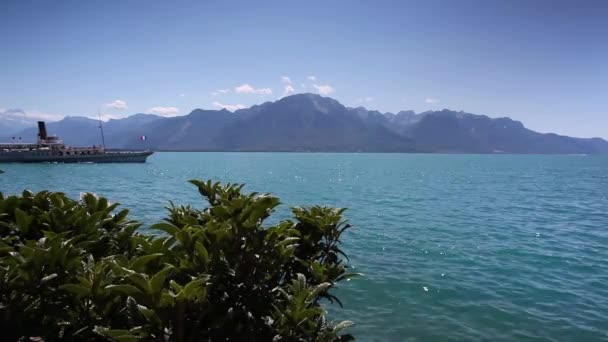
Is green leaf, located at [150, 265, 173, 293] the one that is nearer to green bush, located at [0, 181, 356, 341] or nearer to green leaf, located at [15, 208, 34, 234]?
green bush, located at [0, 181, 356, 341]

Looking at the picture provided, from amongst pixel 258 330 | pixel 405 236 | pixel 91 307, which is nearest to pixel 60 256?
pixel 91 307

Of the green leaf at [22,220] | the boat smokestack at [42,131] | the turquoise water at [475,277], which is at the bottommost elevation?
the turquoise water at [475,277]

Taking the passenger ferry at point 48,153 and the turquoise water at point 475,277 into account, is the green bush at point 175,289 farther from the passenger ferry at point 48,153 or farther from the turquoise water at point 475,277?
the passenger ferry at point 48,153

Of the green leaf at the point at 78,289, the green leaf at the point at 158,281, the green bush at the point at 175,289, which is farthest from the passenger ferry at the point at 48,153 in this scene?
the green leaf at the point at 158,281

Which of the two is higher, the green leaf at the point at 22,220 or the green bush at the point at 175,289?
the green leaf at the point at 22,220

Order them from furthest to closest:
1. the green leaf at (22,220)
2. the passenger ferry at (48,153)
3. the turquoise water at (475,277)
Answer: the passenger ferry at (48,153)
the turquoise water at (475,277)
the green leaf at (22,220)

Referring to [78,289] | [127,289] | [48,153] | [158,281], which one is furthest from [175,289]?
[48,153]

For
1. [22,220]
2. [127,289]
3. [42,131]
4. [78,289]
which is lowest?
[78,289]

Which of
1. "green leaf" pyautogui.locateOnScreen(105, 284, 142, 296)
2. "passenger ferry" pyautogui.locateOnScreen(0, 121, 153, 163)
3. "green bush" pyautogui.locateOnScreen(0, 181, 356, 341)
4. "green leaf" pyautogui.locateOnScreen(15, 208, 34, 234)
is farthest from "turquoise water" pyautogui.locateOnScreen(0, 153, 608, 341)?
"passenger ferry" pyautogui.locateOnScreen(0, 121, 153, 163)

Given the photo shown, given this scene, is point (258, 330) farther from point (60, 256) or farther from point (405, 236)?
point (405, 236)

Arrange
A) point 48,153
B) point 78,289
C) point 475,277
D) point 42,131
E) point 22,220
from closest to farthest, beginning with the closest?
1. point 78,289
2. point 22,220
3. point 475,277
4. point 48,153
5. point 42,131

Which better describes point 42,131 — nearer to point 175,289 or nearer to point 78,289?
point 78,289

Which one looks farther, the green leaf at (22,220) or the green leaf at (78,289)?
the green leaf at (22,220)

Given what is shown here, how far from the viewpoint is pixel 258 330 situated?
3.97 meters
